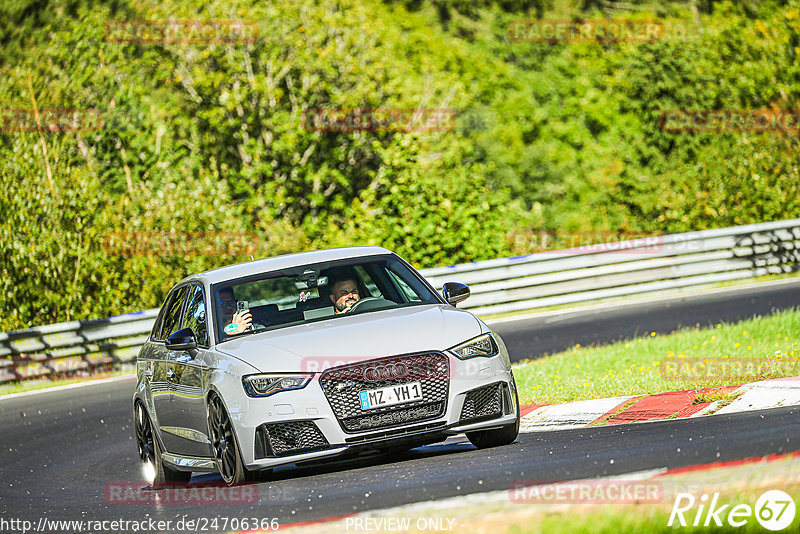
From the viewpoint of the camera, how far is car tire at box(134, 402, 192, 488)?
9.54m

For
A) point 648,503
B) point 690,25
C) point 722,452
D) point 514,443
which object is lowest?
point 690,25

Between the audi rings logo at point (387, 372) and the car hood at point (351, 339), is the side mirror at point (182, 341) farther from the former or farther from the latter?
the audi rings logo at point (387, 372)

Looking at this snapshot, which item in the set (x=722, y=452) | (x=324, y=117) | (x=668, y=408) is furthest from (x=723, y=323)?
(x=324, y=117)

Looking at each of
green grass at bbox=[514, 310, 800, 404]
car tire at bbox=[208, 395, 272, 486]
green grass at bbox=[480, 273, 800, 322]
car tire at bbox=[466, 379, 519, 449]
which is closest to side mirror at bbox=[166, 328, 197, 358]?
car tire at bbox=[208, 395, 272, 486]

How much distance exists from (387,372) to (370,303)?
50.9 inches

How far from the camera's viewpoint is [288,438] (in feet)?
25.5

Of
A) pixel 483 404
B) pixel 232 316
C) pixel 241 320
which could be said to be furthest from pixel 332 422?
pixel 232 316

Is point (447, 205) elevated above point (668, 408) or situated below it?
below

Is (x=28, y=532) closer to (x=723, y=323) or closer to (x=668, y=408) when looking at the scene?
(x=668, y=408)

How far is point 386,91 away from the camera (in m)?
34.2

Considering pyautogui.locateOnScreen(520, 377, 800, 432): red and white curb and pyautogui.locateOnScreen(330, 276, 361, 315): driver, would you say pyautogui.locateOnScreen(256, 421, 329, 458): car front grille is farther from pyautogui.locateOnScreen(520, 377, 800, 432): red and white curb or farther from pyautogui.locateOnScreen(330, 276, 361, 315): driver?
pyautogui.locateOnScreen(520, 377, 800, 432): red and white curb

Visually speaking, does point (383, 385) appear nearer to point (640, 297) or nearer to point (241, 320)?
point (241, 320)

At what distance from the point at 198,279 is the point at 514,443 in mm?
2662

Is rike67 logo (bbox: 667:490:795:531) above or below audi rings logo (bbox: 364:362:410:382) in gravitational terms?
above
